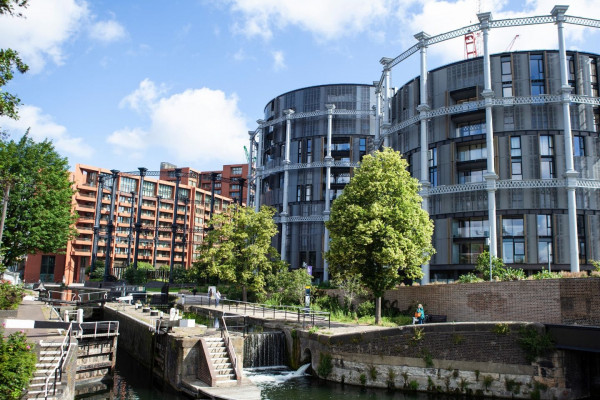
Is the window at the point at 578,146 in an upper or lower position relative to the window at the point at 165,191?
lower

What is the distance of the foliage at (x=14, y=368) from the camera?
42.2 feet

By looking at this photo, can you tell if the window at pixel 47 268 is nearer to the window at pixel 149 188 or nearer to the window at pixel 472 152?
the window at pixel 149 188

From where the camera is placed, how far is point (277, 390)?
20562 millimetres

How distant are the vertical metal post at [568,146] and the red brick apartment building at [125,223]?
59.8 metres

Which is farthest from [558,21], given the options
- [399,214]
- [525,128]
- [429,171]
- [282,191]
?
[282,191]

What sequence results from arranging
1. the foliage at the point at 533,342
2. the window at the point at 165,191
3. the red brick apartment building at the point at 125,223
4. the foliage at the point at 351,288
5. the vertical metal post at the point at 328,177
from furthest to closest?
the window at the point at 165,191, the red brick apartment building at the point at 125,223, the vertical metal post at the point at 328,177, the foliage at the point at 351,288, the foliage at the point at 533,342

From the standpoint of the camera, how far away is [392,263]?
26.6 metres

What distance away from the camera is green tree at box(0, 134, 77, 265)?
4128cm

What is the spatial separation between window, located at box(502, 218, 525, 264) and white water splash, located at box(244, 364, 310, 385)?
24.1 m

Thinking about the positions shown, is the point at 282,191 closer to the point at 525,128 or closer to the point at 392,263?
the point at 525,128

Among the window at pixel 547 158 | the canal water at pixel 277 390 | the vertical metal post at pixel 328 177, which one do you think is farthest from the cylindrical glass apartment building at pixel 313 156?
the canal water at pixel 277 390

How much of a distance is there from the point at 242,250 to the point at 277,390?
2123cm

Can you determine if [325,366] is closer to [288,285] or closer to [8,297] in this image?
[288,285]

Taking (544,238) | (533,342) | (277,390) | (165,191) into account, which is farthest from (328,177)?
(165,191)
